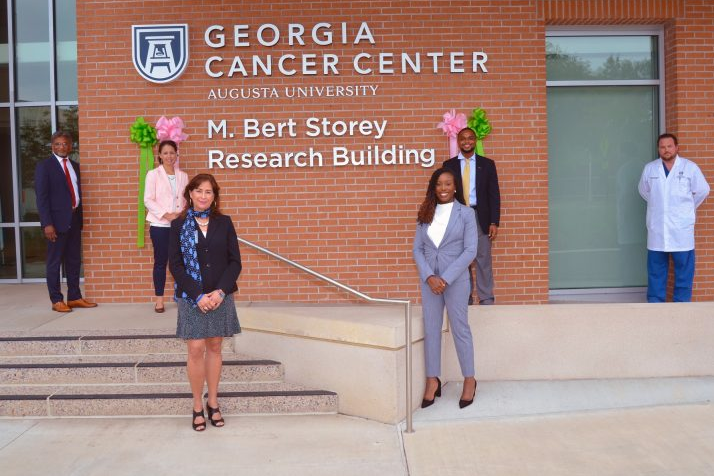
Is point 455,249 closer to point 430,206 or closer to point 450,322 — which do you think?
point 430,206

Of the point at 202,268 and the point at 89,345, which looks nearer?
the point at 202,268

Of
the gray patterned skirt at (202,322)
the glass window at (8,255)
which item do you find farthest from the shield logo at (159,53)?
the glass window at (8,255)

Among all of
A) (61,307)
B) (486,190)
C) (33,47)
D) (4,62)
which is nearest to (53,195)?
(61,307)

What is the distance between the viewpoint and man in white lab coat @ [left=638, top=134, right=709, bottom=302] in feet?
24.1

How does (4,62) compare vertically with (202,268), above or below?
above

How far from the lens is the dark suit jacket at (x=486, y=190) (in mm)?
7191

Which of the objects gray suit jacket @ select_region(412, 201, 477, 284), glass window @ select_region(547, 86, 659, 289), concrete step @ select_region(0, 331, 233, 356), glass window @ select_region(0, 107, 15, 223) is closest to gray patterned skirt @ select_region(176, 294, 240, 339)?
concrete step @ select_region(0, 331, 233, 356)

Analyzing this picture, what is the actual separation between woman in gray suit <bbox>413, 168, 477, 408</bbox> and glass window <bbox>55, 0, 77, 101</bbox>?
20.2 ft

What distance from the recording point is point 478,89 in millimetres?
7781

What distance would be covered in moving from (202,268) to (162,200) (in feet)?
6.93

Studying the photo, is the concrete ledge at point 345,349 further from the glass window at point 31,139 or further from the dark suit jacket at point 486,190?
the glass window at point 31,139

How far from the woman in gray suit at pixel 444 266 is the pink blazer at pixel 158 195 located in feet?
8.16

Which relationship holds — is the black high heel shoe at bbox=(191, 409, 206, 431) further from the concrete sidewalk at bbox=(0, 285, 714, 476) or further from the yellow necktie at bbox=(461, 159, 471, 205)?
the yellow necktie at bbox=(461, 159, 471, 205)

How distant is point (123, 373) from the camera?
596cm
